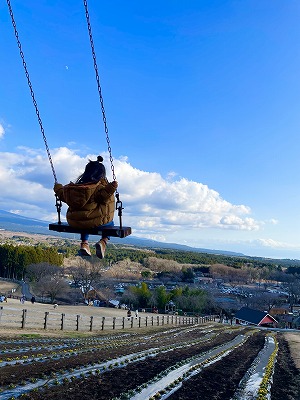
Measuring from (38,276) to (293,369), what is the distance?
213 ft

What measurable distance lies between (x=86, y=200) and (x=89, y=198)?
0.07m

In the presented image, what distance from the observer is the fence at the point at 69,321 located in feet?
59.4

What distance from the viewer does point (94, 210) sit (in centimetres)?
691

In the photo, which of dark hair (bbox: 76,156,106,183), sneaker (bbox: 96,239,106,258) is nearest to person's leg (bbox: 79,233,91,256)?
sneaker (bbox: 96,239,106,258)

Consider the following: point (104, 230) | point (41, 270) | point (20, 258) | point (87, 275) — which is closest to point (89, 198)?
point (104, 230)

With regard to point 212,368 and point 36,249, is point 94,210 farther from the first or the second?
point 36,249

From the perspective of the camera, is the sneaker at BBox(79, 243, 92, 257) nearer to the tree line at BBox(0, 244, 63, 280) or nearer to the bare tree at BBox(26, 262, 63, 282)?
the bare tree at BBox(26, 262, 63, 282)

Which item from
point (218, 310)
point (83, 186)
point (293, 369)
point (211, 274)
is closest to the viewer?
point (83, 186)

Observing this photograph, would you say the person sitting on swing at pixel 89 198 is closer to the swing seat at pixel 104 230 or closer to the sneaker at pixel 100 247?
the swing seat at pixel 104 230

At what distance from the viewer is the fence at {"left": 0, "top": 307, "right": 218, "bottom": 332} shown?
59.4 ft

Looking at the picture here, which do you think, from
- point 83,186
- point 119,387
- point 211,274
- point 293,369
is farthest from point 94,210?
point 211,274

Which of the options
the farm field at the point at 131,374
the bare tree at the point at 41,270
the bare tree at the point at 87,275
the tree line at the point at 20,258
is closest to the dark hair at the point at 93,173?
the farm field at the point at 131,374

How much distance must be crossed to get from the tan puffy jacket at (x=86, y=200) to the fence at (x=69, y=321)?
37.2 ft

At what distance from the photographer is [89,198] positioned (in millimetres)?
6766
